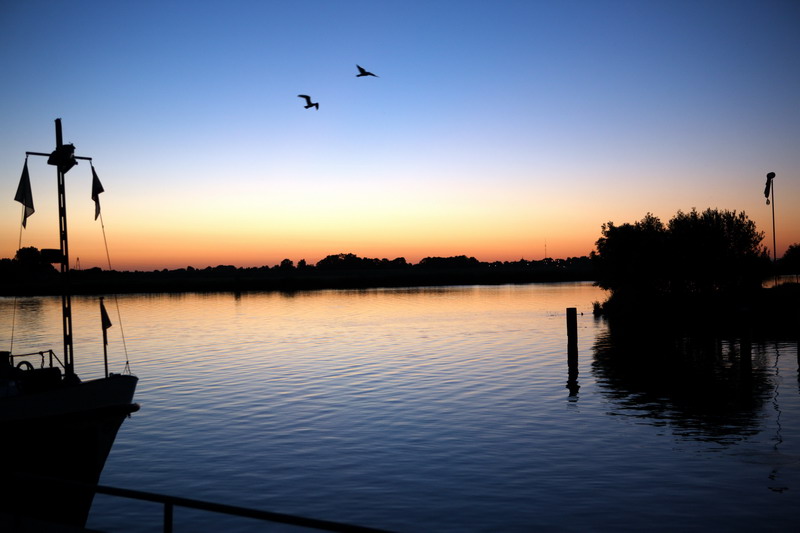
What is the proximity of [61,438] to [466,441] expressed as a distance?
Answer: 12.9 m

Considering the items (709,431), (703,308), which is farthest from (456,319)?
(709,431)

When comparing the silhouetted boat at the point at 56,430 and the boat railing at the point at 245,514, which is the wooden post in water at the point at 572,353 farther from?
the boat railing at the point at 245,514

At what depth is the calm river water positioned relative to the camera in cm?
1642

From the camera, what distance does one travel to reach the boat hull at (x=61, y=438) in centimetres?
1694

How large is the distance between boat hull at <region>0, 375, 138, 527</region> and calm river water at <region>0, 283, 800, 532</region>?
103 centimetres

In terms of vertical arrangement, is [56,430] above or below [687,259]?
below

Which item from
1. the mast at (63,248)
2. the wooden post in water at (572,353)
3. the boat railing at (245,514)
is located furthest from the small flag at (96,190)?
the wooden post in water at (572,353)

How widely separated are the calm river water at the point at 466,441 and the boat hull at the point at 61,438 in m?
1.03

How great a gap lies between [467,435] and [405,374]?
15.7 meters

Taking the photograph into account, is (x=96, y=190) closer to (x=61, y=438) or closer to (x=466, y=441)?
(x=61, y=438)

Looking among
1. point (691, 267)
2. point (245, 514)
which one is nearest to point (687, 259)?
point (691, 267)

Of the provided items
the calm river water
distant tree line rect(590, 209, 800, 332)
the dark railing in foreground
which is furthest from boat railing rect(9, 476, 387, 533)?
distant tree line rect(590, 209, 800, 332)

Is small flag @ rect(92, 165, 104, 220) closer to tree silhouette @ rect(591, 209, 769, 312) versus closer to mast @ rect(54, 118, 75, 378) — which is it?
mast @ rect(54, 118, 75, 378)

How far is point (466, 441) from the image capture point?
22.9m
